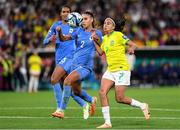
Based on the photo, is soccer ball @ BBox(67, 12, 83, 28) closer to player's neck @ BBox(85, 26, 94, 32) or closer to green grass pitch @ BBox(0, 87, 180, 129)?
player's neck @ BBox(85, 26, 94, 32)

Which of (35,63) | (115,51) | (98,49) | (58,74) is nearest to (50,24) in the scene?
(35,63)

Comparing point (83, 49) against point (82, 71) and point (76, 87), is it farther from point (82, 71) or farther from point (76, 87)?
point (76, 87)

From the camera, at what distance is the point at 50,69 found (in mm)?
37656

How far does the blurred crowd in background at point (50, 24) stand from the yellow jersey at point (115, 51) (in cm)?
2078

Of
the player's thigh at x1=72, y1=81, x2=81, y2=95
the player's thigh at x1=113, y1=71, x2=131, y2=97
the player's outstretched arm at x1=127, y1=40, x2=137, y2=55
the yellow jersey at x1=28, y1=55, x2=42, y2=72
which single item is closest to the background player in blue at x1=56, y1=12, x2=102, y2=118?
the player's thigh at x1=72, y1=81, x2=81, y2=95

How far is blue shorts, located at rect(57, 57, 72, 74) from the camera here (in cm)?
1883

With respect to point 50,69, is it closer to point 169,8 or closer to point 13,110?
point 169,8

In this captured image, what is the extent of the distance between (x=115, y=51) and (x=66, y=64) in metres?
3.11

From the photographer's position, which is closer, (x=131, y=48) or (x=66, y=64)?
(x=131, y=48)

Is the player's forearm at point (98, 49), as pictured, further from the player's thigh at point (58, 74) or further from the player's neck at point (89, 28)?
the player's thigh at point (58, 74)

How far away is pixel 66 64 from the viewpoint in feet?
61.9

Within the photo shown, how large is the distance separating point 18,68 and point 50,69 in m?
1.78

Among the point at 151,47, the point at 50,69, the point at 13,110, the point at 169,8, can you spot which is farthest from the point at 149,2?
the point at 13,110

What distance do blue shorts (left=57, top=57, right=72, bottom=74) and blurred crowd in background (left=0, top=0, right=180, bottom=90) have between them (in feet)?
58.0
